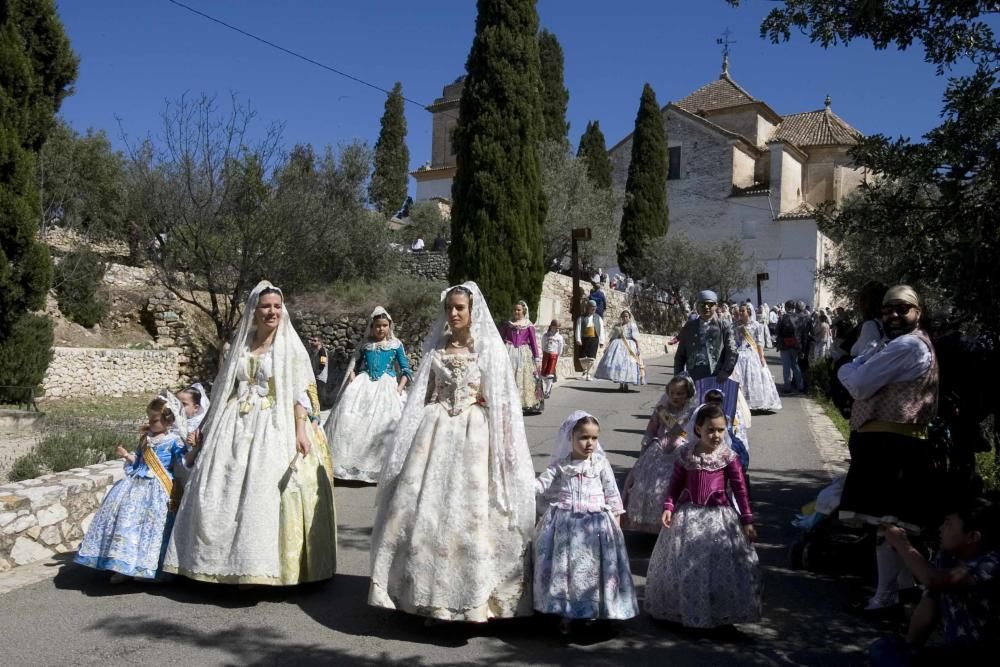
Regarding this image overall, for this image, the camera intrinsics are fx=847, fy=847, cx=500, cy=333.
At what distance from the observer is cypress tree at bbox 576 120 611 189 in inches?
1683

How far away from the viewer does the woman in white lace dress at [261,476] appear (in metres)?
5.11

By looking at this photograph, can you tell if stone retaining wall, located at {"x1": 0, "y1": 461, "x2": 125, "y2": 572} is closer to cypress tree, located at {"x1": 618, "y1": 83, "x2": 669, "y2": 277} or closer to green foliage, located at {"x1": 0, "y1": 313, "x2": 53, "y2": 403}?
green foliage, located at {"x1": 0, "y1": 313, "x2": 53, "y2": 403}

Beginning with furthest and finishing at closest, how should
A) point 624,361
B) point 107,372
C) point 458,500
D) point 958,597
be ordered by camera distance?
point 107,372
point 624,361
point 458,500
point 958,597

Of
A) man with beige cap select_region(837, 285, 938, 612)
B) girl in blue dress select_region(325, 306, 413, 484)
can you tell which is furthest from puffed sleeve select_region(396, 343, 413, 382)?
man with beige cap select_region(837, 285, 938, 612)

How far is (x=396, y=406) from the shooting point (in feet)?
30.9

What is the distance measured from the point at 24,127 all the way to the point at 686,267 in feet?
107

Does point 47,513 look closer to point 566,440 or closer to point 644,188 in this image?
point 566,440

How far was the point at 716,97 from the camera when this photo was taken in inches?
2052

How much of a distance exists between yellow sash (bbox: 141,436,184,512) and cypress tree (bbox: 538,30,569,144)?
33007 millimetres

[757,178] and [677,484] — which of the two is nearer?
[677,484]

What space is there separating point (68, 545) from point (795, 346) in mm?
15087

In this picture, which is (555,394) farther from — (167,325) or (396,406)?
(167,325)

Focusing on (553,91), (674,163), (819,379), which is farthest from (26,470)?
(674,163)

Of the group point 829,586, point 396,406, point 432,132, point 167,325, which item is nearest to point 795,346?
point 396,406
